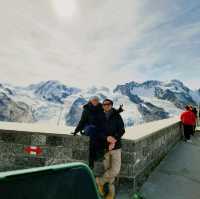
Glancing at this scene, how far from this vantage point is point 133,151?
524cm

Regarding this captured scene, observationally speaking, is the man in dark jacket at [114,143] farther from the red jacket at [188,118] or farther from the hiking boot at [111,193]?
the red jacket at [188,118]

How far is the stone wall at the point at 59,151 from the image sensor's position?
5.27 m

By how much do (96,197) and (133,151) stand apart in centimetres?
345

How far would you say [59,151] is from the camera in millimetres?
5578

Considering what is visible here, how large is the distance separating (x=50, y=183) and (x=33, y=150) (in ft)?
13.8

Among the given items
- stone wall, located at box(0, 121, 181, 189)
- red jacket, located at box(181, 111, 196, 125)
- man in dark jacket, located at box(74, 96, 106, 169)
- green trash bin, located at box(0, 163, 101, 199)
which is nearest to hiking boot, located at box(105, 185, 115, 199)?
stone wall, located at box(0, 121, 181, 189)

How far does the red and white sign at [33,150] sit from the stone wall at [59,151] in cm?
5

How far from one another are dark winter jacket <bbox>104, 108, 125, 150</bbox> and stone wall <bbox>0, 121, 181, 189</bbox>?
0.30 m

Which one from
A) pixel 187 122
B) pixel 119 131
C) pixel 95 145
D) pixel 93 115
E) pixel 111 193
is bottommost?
pixel 111 193

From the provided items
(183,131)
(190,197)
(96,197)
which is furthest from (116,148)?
(183,131)

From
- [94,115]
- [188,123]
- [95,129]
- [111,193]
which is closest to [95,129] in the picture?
[95,129]

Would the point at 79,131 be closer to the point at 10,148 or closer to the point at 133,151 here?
the point at 133,151

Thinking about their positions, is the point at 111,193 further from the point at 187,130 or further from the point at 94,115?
the point at 187,130

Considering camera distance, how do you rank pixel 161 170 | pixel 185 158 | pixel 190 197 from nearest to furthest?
pixel 190 197 → pixel 161 170 → pixel 185 158
